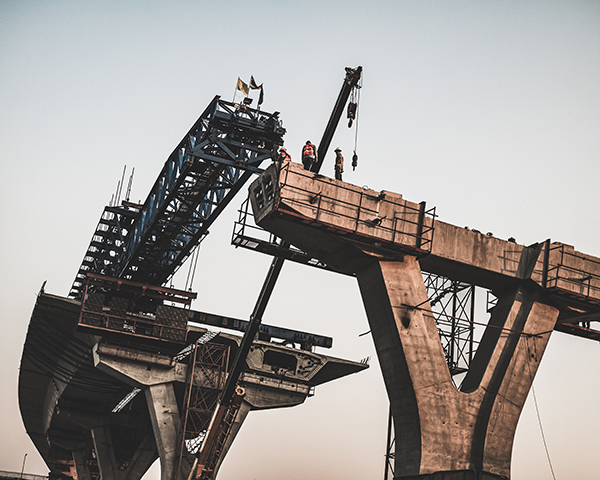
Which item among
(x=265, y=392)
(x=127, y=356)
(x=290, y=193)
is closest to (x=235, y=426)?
(x=265, y=392)

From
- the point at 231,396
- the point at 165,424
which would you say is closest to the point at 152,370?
the point at 165,424

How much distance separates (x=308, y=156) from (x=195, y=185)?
371 inches

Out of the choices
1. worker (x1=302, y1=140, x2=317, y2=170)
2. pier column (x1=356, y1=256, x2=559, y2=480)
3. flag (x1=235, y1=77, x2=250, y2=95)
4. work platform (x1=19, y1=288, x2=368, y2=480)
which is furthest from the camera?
work platform (x1=19, y1=288, x2=368, y2=480)

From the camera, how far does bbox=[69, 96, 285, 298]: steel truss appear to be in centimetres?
2991

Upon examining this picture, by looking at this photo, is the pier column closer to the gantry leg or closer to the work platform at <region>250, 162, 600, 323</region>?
the work platform at <region>250, 162, 600, 323</region>

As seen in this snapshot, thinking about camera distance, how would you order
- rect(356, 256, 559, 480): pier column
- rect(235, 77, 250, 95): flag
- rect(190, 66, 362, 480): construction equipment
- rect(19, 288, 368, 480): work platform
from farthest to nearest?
rect(19, 288, 368, 480): work platform, rect(235, 77, 250, 95): flag, rect(190, 66, 362, 480): construction equipment, rect(356, 256, 559, 480): pier column

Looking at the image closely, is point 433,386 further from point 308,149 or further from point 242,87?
point 242,87

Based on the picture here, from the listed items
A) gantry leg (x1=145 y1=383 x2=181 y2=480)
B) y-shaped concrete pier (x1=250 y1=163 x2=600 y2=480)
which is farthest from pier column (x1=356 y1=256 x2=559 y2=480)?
gantry leg (x1=145 y1=383 x2=181 y2=480)

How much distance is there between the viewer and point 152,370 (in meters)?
38.1

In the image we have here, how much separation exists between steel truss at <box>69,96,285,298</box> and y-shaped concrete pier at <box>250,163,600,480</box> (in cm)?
785

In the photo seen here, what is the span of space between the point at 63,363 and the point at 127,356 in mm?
14357

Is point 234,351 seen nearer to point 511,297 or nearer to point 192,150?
point 192,150

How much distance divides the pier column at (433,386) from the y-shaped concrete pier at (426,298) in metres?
0.03

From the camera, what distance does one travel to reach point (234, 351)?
42.8 m
